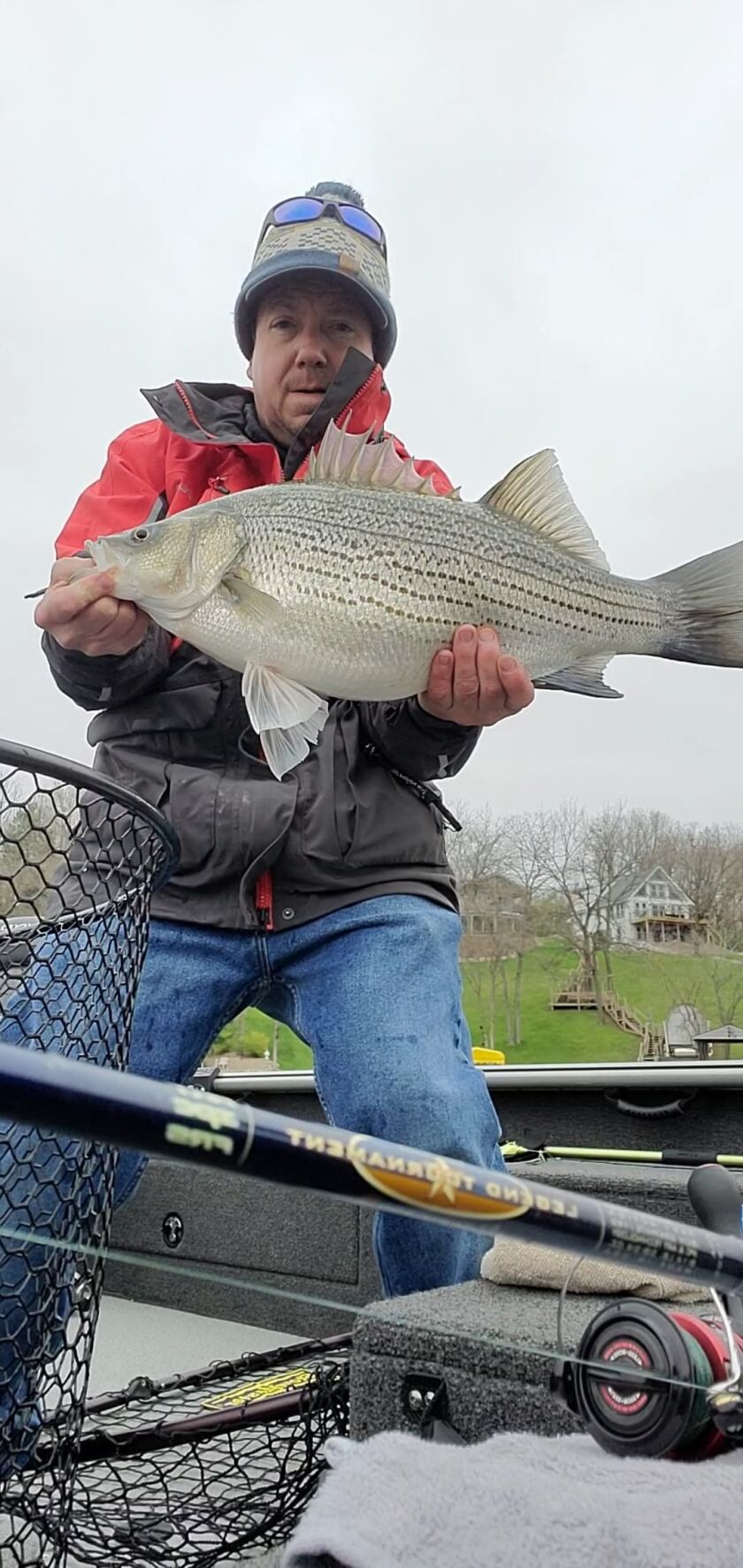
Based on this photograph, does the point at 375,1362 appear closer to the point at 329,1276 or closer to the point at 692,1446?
the point at 692,1446


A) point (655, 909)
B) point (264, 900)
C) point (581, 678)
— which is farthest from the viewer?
point (655, 909)

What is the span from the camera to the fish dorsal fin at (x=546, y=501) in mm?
2338

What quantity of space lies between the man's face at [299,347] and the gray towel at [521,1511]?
1.97 m

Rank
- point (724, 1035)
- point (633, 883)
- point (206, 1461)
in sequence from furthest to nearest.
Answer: point (633, 883), point (724, 1035), point (206, 1461)

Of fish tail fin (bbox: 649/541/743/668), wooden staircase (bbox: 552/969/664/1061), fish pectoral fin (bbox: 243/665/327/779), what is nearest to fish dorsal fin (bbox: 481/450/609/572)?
fish tail fin (bbox: 649/541/743/668)

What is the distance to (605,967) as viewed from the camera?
1700 cm

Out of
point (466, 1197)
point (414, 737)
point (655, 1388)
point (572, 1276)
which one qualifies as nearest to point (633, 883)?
point (414, 737)

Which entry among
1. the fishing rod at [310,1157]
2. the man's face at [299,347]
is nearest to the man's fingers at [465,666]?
the man's face at [299,347]

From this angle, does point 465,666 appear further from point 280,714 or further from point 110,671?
point 110,671

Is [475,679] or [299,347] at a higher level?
[299,347]

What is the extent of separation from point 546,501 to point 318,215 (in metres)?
0.79

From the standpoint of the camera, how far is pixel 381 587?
2.03 meters

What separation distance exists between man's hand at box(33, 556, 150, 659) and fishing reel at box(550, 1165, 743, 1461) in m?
1.34

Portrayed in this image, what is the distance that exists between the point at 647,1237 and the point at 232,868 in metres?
1.46
